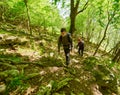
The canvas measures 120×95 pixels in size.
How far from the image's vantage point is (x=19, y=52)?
11.8 meters

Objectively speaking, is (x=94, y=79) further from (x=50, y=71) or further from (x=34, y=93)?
(x=34, y=93)

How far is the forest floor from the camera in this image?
798 cm

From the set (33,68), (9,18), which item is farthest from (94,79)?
(9,18)

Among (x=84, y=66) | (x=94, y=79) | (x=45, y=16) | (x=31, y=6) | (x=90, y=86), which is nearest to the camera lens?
(x=90, y=86)

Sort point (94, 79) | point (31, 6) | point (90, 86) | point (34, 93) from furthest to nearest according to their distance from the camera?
point (31, 6), point (94, 79), point (90, 86), point (34, 93)

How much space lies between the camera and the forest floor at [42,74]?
798 cm

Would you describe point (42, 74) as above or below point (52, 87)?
above

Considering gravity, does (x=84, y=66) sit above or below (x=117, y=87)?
above

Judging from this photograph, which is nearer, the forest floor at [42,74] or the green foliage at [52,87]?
the green foliage at [52,87]

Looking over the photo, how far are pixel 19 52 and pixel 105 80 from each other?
5408 mm

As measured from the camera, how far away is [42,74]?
9328mm

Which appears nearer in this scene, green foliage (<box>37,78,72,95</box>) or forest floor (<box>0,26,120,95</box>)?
green foliage (<box>37,78,72,95</box>)

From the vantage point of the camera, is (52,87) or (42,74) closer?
(52,87)

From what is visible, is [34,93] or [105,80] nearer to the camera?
[34,93]
